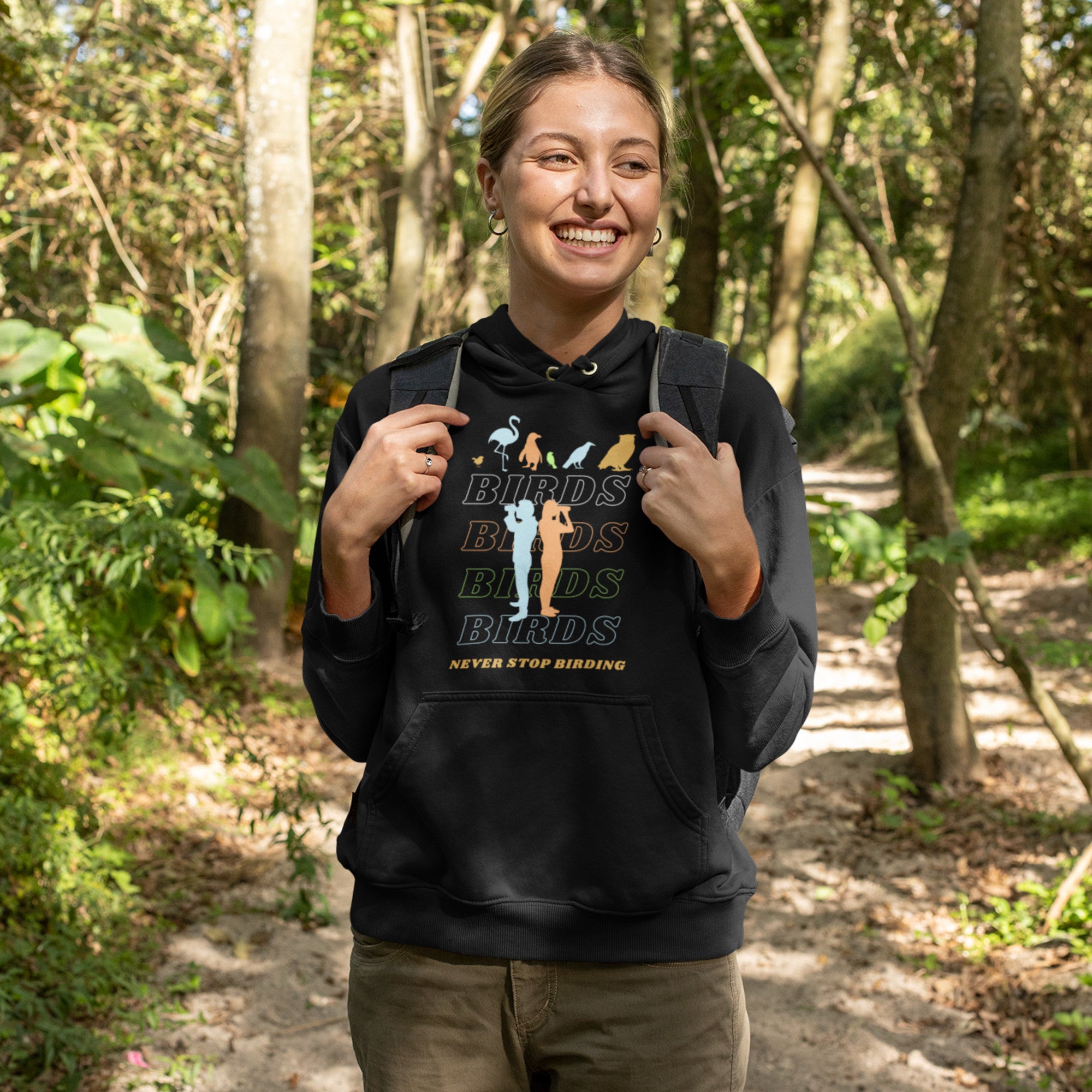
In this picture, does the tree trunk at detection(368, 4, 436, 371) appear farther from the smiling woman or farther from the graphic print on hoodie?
the graphic print on hoodie

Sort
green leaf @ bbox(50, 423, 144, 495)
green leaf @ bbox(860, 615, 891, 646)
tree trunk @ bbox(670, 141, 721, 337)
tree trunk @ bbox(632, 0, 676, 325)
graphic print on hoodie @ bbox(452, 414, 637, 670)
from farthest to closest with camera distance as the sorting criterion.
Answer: tree trunk @ bbox(670, 141, 721, 337) < tree trunk @ bbox(632, 0, 676, 325) < green leaf @ bbox(50, 423, 144, 495) < green leaf @ bbox(860, 615, 891, 646) < graphic print on hoodie @ bbox(452, 414, 637, 670)

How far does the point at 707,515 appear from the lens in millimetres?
1292

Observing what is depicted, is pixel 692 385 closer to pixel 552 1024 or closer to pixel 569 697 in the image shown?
pixel 569 697

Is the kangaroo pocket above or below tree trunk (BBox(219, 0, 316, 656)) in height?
below

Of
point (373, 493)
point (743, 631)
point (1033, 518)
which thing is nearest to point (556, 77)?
point (373, 493)

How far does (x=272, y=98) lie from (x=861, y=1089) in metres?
5.46

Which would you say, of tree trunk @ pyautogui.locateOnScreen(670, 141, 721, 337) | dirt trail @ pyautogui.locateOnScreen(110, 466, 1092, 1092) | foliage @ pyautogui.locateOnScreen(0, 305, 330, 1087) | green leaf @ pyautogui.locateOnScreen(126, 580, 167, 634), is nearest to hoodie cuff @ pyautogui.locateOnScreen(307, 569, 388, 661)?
foliage @ pyautogui.locateOnScreen(0, 305, 330, 1087)

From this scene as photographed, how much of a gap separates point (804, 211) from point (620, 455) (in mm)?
5149

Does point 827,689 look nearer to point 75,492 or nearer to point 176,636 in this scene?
point 176,636

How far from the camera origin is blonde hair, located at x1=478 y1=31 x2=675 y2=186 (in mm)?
1519

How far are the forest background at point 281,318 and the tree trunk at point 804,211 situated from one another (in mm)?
23

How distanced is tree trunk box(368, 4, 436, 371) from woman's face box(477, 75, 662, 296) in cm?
561

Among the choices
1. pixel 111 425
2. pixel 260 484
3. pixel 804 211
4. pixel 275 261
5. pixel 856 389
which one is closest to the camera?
pixel 111 425

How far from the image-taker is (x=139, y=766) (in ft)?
15.4
